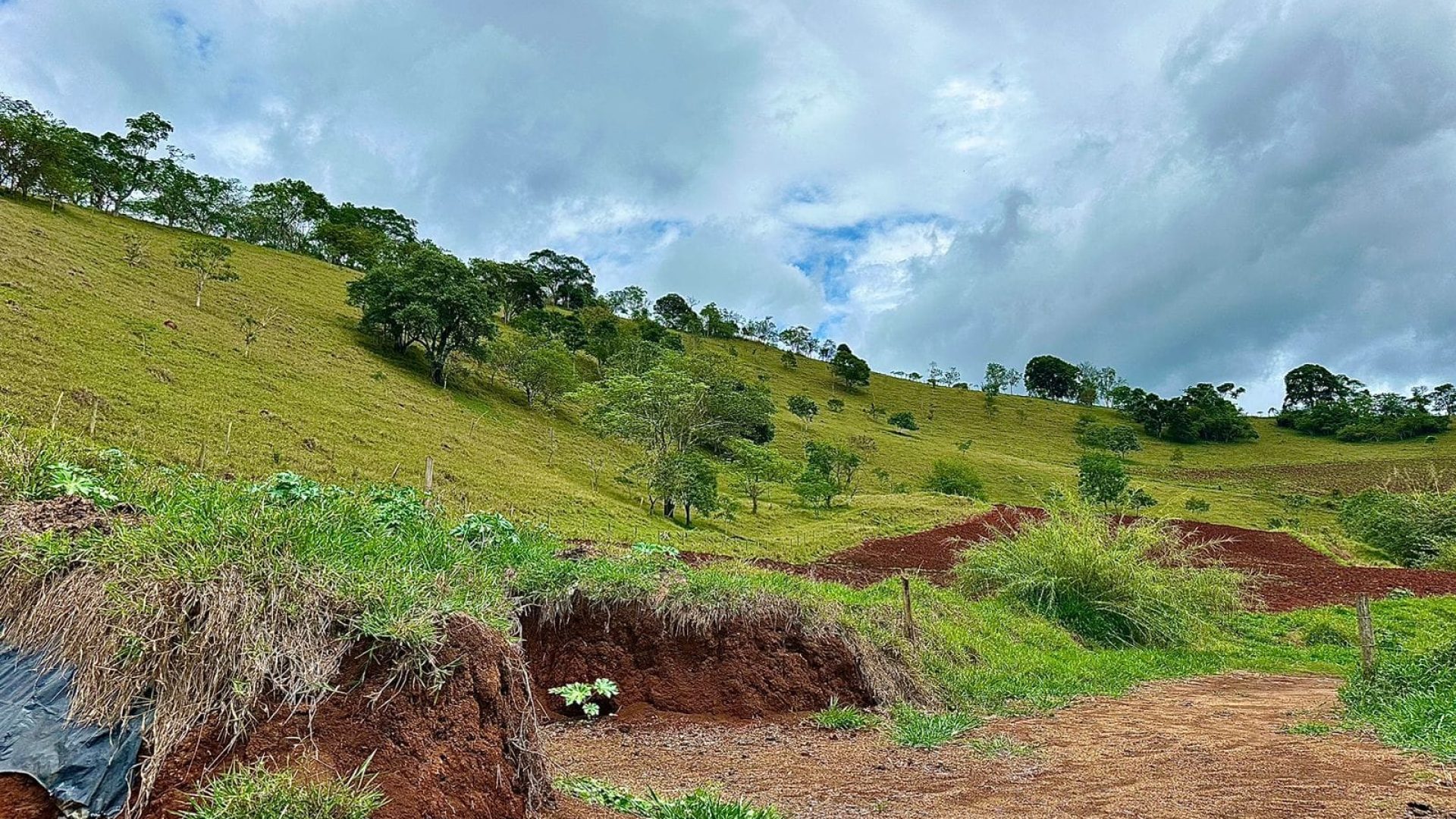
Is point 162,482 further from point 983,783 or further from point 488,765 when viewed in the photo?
point 983,783

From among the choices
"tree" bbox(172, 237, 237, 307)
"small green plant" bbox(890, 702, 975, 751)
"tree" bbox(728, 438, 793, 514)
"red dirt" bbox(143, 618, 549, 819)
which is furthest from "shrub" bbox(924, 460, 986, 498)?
"red dirt" bbox(143, 618, 549, 819)

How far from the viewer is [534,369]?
46062 mm

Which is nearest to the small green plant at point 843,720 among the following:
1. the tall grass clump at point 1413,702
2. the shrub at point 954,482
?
the tall grass clump at point 1413,702

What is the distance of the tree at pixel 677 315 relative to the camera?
106125 millimetres

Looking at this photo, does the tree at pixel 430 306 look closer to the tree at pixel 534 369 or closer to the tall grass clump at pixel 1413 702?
the tree at pixel 534 369

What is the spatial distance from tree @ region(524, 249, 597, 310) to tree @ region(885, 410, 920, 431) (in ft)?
132

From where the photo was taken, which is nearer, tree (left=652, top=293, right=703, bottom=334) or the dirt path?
the dirt path

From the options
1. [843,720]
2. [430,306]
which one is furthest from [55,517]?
[430,306]

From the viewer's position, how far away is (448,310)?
41875 millimetres

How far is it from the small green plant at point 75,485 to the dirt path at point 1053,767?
3.61 m

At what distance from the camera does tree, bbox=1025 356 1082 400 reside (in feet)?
388

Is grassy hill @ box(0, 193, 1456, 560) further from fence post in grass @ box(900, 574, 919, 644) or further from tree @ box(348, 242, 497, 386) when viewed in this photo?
fence post in grass @ box(900, 574, 919, 644)

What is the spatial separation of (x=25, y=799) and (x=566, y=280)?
95.3 meters

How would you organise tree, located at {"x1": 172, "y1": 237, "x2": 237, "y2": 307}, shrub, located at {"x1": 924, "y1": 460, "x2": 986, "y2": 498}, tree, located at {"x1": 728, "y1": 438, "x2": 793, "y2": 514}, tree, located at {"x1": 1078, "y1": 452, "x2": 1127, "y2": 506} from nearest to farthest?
tree, located at {"x1": 728, "y1": 438, "x2": 793, "y2": 514} → tree, located at {"x1": 172, "y1": 237, "x2": 237, "y2": 307} → tree, located at {"x1": 1078, "y1": 452, "x2": 1127, "y2": 506} → shrub, located at {"x1": 924, "y1": 460, "x2": 986, "y2": 498}
